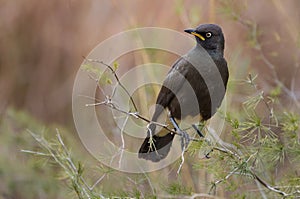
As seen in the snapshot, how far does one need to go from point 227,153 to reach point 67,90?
4173 mm

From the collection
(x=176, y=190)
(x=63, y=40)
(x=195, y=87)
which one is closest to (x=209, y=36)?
(x=195, y=87)

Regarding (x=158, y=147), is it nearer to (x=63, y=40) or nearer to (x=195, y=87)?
(x=195, y=87)

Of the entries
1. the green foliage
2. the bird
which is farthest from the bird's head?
the green foliage

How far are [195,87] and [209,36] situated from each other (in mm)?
315

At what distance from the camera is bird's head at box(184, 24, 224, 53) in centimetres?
363

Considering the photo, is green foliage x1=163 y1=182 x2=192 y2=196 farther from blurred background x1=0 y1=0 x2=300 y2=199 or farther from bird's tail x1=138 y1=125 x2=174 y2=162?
blurred background x1=0 y1=0 x2=300 y2=199

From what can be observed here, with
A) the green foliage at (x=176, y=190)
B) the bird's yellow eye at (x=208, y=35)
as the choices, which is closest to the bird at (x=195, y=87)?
the bird's yellow eye at (x=208, y=35)

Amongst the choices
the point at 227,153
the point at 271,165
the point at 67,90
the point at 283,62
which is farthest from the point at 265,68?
the point at 227,153

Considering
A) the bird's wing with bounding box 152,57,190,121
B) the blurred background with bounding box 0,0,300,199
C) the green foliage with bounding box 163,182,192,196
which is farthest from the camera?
the blurred background with bounding box 0,0,300,199

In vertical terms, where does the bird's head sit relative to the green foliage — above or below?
above

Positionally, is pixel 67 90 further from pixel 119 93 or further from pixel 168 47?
pixel 119 93

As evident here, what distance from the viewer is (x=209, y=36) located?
3.65m

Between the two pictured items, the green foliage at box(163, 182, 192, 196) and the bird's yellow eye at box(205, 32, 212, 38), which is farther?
the bird's yellow eye at box(205, 32, 212, 38)

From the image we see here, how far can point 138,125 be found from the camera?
4137mm
